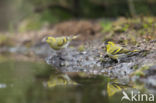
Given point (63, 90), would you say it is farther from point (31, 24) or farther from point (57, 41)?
point (31, 24)

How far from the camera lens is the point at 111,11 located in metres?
14.3

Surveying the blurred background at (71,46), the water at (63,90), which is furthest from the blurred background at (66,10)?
the water at (63,90)

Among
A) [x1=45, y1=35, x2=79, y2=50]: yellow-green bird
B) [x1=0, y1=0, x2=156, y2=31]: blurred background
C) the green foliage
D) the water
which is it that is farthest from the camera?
the green foliage

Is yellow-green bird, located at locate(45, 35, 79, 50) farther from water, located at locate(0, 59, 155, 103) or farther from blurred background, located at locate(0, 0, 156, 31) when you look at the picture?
blurred background, located at locate(0, 0, 156, 31)

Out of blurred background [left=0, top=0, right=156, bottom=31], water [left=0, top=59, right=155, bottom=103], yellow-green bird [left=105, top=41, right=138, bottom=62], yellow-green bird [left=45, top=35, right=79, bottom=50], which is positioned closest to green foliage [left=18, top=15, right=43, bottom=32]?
blurred background [left=0, top=0, right=156, bottom=31]

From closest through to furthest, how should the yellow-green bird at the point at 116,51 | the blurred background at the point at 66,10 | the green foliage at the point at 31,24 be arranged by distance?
the yellow-green bird at the point at 116,51, the blurred background at the point at 66,10, the green foliage at the point at 31,24

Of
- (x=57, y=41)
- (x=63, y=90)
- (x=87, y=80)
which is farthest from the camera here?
(x=57, y=41)

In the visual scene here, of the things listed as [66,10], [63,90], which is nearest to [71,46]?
[63,90]

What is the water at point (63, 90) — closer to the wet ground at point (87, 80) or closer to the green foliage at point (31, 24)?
the wet ground at point (87, 80)

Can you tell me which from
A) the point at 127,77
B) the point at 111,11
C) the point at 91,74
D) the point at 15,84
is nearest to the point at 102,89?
the point at 127,77

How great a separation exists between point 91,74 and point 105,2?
10.6 metres

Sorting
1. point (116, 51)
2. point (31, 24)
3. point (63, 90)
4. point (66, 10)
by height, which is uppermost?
point (66, 10)

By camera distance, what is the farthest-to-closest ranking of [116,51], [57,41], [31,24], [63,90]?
[31,24] < [57,41] < [116,51] < [63,90]

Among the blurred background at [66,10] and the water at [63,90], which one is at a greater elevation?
the blurred background at [66,10]
